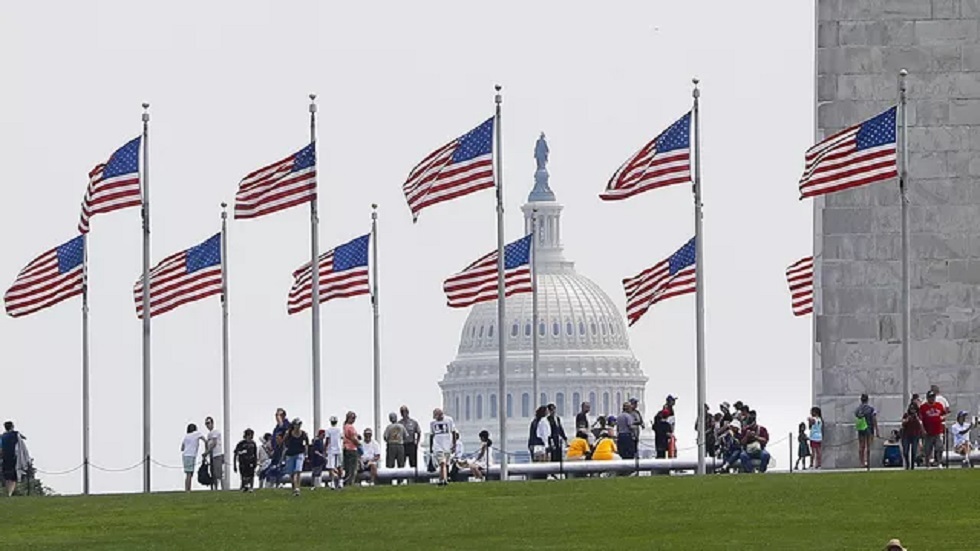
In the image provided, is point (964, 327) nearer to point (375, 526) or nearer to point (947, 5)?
point (947, 5)

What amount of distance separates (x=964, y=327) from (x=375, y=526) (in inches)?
820

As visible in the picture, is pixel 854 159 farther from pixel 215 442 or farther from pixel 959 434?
pixel 215 442

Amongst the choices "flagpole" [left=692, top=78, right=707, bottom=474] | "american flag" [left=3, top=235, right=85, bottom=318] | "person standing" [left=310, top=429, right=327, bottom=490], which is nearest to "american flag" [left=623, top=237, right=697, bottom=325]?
"flagpole" [left=692, top=78, right=707, bottom=474]

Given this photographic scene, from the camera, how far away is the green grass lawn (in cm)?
4459

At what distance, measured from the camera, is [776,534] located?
44.6 meters

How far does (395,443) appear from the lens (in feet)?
206

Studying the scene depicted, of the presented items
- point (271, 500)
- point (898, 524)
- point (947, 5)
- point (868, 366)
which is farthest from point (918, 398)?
point (898, 524)

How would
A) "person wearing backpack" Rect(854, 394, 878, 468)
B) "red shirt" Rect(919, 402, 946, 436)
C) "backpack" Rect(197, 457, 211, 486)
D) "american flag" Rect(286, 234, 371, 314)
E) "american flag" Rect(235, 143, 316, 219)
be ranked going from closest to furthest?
1. "red shirt" Rect(919, 402, 946, 436)
2. "person wearing backpack" Rect(854, 394, 878, 468)
3. "backpack" Rect(197, 457, 211, 486)
4. "american flag" Rect(235, 143, 316, 219)
5. "american flag" Rect(286, 234, 371, 314)

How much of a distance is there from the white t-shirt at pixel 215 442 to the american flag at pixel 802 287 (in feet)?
39.3

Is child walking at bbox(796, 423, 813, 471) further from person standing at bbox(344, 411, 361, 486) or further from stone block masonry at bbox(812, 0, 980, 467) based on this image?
person standing at bbox(344, 411, 361, 486)

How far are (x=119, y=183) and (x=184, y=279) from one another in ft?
10.8

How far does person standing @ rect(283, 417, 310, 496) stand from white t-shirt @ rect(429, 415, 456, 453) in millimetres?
2991

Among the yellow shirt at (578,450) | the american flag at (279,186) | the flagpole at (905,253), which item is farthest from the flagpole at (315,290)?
the flagpole at (905,253)

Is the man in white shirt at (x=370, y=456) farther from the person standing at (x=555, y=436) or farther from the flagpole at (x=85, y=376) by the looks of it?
the flagpole at (x=85, y=376)
